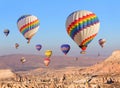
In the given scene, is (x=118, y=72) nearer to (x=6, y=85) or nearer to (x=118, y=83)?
(x=118, y=83)

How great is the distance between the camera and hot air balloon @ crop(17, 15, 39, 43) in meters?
115

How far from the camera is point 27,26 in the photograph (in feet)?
376

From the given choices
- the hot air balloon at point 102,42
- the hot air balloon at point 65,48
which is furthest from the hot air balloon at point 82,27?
the hot air balloon at point 102,42

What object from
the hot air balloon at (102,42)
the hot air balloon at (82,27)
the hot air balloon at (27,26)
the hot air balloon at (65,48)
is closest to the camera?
the hot air balloon at (82,27)

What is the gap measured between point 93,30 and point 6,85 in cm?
7418

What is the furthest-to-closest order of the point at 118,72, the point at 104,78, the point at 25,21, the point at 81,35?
the point at 118,72 < the point at 104,78 < the point at 25,21 < the point at 81,35

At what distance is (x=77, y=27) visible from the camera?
84.6 meters

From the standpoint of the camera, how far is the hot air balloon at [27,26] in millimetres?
114688

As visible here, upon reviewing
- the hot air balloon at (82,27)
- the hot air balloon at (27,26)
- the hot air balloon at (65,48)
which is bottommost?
the hot air balloon at (82,27)

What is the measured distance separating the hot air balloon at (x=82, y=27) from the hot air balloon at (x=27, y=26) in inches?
1240

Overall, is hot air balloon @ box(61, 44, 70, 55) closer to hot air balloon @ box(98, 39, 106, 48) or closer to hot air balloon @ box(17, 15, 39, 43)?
hot air balloon @ box(17, 15, 39, 43)

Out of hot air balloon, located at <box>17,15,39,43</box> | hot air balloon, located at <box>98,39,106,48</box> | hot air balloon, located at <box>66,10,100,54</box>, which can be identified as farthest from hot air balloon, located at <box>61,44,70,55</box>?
hot air balloon, located at <box>66,10,100,54</box>

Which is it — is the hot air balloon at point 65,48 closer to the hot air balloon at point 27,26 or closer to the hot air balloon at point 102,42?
the hot air balloon at point 27,26

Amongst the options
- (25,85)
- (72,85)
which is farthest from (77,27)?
(25,85)
